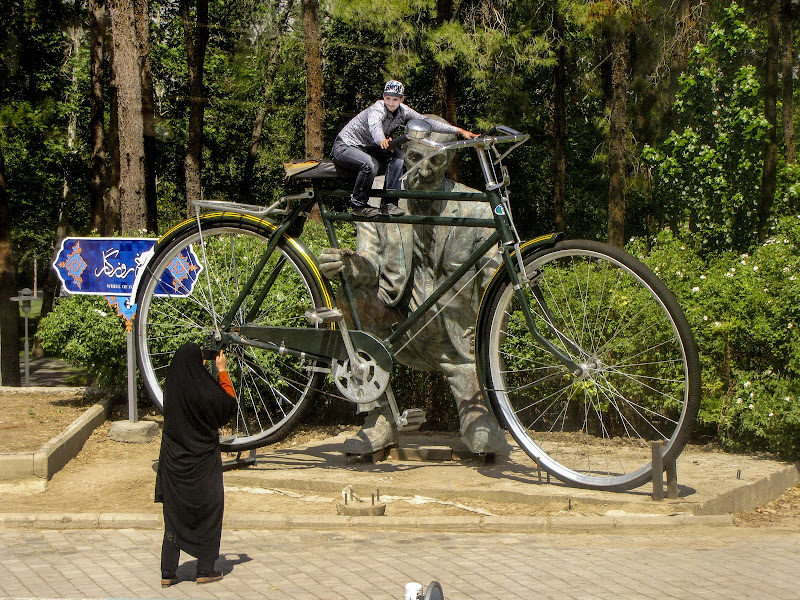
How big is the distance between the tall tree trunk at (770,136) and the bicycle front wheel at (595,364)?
4.35 meters

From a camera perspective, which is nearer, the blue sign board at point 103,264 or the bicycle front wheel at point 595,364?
the bicycle front wheel at point 595,364

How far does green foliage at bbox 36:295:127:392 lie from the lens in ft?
34.4

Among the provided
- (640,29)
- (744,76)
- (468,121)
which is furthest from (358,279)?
(468,121)

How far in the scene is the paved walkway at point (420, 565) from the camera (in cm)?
514

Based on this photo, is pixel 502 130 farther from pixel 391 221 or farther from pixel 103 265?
pixel 103 265

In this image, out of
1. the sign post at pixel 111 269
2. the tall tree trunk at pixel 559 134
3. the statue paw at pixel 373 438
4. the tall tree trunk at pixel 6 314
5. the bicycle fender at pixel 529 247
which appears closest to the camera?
the bicycle fender at pixel 529 247

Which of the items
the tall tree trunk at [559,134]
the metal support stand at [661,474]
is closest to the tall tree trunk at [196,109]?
the tall tree trunk at [559,134]

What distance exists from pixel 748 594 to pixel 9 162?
2763 cm

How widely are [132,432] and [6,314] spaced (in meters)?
8.29

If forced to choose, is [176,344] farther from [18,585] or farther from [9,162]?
[9,162]

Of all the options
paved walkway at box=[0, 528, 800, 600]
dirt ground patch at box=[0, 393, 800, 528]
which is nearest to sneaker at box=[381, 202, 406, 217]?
dirt ground patch at box=[0, 393, 800, 528]

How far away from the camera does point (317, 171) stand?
7.38 meters

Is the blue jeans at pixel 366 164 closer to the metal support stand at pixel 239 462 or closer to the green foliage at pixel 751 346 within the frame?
the metal support stand at pixel 239 462

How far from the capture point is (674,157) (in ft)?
47.0
